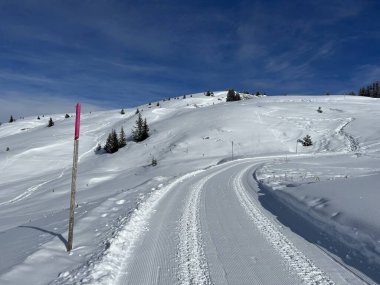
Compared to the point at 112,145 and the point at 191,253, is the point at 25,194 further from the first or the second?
the point at 191,253

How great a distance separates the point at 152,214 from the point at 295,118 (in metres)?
56.9

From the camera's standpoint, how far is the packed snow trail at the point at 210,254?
5.93 metres

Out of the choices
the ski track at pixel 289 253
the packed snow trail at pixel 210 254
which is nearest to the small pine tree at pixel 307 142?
the ski track at pixel 289 253

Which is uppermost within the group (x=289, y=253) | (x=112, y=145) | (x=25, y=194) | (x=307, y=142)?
(x=307, y=142)

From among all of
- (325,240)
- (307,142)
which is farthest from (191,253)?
(307,142)

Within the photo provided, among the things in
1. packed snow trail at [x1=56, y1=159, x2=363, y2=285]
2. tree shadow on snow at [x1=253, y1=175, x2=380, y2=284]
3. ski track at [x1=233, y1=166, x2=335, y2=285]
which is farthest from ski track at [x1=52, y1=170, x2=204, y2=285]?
tree shadow on snow at [x1=253, y1=175, x2=380, y2=284]

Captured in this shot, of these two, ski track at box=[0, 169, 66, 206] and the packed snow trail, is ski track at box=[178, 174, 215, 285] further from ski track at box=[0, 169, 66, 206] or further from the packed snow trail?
ski track at box=[0, 169, 66, 206]

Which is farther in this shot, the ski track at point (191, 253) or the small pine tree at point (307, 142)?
the small pine tree at point (307, 142)

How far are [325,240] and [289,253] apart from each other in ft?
4.90

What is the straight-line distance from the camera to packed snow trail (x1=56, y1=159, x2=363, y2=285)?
593 centimetres

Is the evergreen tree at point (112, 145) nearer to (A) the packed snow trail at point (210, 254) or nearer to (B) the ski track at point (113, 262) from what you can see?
(A) the packed snow trail at point (210, 254)

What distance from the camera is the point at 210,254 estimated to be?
716 cm

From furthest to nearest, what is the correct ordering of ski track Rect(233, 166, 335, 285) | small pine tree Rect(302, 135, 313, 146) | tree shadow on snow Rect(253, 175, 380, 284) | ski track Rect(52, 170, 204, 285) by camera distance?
small pine tree Rect(302, 135, 313, 146) → tree shadow on snow Rect(253, 175, 380, 284) → ski track Rect(233, 166, 335, 285) → ski track Rect(52, 170, 204, 285)

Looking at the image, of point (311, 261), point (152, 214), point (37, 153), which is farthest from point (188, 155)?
point (311, 261)
